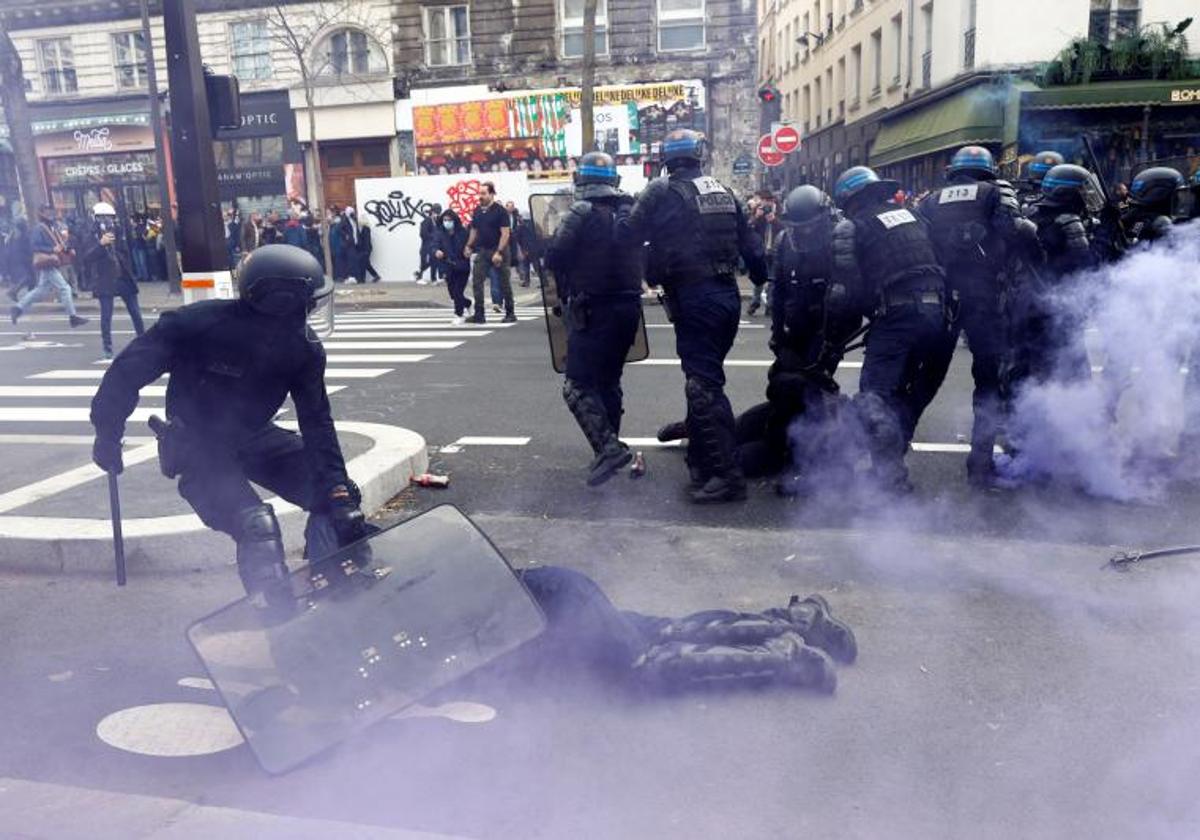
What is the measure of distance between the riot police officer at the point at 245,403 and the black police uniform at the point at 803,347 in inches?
116

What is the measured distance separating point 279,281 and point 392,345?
8804 millimetres

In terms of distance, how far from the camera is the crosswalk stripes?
8.26 m

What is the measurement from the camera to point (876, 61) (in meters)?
28.1

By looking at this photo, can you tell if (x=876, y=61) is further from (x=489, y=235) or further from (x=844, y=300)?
(x=844, y=300)

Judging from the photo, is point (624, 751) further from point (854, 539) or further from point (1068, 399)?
point (1068, 399)

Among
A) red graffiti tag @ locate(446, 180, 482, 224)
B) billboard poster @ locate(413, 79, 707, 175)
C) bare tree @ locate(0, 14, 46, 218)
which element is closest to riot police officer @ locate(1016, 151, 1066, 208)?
red graffiti tag @ locate(446, 180, 482, 224)

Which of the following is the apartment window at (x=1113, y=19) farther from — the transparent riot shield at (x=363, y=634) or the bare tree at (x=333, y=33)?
the transparent riot shield at (x=363, y=634)

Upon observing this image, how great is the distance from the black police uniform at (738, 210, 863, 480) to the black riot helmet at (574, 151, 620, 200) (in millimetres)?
1026

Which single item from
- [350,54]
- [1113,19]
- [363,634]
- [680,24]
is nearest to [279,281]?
[363,634]

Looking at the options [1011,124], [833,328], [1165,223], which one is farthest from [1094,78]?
[833,328]

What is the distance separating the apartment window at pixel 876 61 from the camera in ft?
90.7

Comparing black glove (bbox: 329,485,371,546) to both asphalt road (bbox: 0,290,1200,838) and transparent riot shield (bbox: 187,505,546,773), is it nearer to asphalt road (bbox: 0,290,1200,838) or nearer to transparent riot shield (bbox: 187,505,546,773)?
transparent riot shield (bbox: 187,505,546,773)

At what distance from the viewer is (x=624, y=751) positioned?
293cm

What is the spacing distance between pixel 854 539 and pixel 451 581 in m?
2.28
